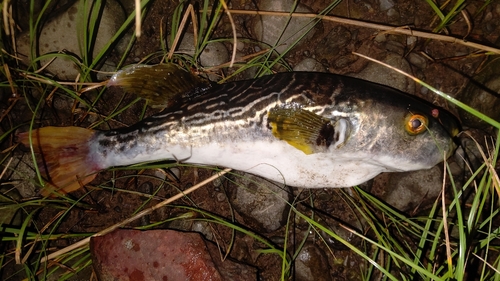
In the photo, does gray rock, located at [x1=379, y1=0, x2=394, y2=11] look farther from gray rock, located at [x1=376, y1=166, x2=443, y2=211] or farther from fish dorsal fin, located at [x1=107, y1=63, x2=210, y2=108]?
fish dorsal fin, located at [x1=107, y1=63, x2=210, y2=108]


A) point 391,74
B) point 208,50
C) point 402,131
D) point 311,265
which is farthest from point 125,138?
point 391,74

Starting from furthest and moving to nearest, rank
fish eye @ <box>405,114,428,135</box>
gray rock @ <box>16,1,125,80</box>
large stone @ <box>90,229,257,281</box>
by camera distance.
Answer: gray rock @ <box>16,1,125,80</box>
large stone @ <box>90,229,257,281</box>
fish eye @ <box>405,114,428,135</box>

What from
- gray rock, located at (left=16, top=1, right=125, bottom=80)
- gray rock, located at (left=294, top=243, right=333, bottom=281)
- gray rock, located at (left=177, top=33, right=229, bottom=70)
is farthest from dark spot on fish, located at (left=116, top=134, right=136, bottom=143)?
gray rock, located at (left=294, top=243, right=333, bottom=281)

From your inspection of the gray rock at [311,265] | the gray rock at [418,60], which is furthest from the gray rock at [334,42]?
the gray rock at [311,265]

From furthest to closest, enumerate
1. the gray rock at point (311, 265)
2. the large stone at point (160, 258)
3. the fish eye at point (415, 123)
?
the gray rock at point (311, 265)
the large stone at point (160, 258)
the fish eye at point (415, 123)

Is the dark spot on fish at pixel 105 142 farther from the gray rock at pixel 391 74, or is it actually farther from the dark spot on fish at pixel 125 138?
the gray rock at pixel 391 74

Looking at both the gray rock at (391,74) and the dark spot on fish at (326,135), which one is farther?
the gray rock at (391,74)
